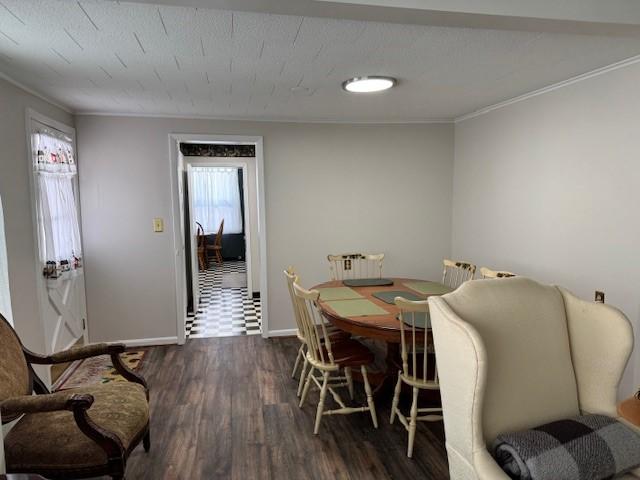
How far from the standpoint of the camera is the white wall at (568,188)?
2.54 metres

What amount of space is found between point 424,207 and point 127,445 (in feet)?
12.0

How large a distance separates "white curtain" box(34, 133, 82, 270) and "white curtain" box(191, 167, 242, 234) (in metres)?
5.94

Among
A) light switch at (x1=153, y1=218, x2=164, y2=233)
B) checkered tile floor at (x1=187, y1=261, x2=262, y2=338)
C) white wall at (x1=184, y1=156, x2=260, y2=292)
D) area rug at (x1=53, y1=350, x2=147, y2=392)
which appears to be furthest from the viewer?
white wall at (x1=184, y1=156, x2=260, y2=292)

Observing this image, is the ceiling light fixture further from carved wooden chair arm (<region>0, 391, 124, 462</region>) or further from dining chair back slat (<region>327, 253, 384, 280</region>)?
carved wooden chair arm (<region>0, 391, 124, 462</region>)

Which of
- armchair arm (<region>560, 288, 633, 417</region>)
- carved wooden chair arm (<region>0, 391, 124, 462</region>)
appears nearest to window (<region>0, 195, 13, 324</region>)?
carved wooden chair arm (<region>0, 391, 124, 462</region>)

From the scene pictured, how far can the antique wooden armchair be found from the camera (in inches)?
67.8

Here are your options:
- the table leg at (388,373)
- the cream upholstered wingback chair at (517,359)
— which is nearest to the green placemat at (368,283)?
the table leg at (388,373)

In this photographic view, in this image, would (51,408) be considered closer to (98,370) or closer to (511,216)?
(98,370)

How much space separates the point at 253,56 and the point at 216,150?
3.64 meters

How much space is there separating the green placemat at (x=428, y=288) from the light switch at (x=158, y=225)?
8.10 ft

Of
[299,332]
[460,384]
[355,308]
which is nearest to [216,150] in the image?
[299,332]

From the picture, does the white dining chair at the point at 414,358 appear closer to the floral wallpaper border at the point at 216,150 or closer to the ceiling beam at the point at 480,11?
the ceiling beam at the point at 480,11

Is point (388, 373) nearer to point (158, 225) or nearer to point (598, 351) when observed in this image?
point (598, 351)

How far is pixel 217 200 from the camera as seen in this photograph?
9812 millimetres
